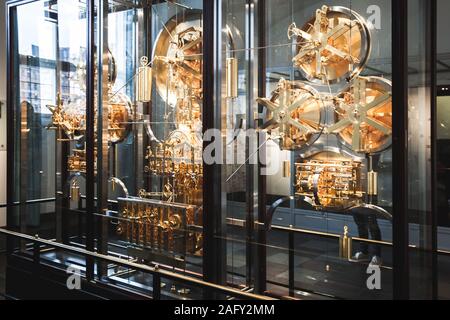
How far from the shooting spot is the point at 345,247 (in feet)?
8.52

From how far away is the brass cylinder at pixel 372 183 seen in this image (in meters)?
2.49

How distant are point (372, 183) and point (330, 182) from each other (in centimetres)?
26

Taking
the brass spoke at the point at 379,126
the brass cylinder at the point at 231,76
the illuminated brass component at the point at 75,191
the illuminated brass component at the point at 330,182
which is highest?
the brass cylinder at the point at 231,76

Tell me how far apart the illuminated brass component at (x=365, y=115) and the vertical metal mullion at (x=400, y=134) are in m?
0.16

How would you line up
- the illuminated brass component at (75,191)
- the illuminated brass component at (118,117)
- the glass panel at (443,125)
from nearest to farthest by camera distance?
the illuminated brass component at (118,117) → the glass panel at (443,125) → the illuminated brass component at (75,191)

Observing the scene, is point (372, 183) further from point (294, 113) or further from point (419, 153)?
point (294, 113)

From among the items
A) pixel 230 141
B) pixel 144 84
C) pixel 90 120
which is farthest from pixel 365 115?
pixel 90 120

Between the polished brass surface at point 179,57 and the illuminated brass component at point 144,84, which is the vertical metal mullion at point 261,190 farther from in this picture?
the illuminated brass component at point 144,84

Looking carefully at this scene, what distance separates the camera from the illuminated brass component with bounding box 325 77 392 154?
2440mm

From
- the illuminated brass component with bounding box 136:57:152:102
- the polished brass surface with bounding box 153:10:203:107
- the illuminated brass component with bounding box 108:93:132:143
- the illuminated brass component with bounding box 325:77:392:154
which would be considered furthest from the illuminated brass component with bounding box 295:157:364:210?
the illuminated brass component with bounding box 108:93:132:143

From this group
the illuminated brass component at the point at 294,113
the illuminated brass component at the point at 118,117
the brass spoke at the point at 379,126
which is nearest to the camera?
the brass spoke at the point at 379,126

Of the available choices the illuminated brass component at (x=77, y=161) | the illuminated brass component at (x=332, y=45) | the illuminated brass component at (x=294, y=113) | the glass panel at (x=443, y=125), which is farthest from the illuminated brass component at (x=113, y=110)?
the glass panel at (x=443, y=125)

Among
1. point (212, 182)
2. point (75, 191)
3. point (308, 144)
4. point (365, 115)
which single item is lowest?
point (75, 191)

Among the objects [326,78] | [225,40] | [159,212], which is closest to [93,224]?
[159,212]
